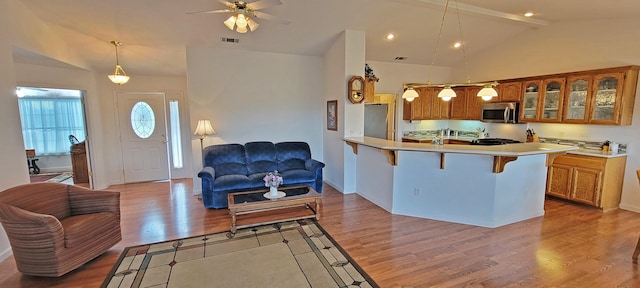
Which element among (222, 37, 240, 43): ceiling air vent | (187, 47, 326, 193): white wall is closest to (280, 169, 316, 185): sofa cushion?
(187, 47, 326, 193): white wall

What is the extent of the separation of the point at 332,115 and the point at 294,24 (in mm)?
1836

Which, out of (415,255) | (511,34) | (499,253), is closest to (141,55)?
(415,255)

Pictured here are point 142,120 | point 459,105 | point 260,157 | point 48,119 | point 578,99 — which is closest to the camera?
point 578,99

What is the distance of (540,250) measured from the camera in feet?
10.1

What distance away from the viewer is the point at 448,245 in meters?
3.18

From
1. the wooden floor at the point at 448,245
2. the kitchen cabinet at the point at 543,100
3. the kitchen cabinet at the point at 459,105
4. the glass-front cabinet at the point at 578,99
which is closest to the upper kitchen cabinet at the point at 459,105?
the kitchen cabinet at the point at 459,105

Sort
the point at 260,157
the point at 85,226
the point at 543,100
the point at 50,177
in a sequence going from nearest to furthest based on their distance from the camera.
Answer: the point at 85,226 < the point at 543,100 < the point at 260,157 < the point at 50,177

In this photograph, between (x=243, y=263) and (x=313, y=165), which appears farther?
(x=313, y=165)

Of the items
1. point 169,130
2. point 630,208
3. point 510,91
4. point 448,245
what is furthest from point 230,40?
point 630,208

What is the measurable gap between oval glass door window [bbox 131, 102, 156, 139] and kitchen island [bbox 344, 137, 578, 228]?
5041 mm

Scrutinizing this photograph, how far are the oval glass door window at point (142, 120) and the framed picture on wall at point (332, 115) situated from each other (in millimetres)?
3876

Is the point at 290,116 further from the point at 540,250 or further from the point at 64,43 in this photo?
the point at 540,250

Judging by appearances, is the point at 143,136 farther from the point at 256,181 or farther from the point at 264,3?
the point at 264,3

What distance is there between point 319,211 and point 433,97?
4.33 meters
